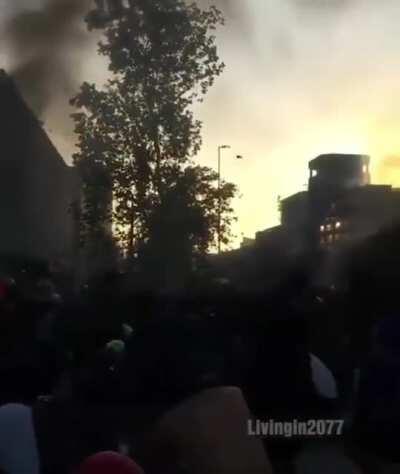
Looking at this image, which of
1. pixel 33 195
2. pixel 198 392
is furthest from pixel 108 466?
pixel 33 195

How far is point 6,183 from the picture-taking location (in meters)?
3.33

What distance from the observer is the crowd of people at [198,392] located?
252cm

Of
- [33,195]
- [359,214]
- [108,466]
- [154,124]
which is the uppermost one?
[154,124]

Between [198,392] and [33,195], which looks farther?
[33,195]

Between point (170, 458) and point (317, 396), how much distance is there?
46 centimetres

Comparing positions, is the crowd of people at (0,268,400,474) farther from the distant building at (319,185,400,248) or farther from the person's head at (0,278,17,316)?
the distant building at (319,185,400,248)

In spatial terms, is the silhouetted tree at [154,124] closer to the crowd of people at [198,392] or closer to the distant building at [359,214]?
the crowd of people at [198,392]

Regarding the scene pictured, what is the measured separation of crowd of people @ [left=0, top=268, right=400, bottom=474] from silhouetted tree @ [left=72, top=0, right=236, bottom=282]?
0.22 metres

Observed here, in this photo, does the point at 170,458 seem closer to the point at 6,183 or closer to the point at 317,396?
the point at 317,396

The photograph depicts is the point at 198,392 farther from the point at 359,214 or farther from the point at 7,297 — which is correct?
the point at 359,214

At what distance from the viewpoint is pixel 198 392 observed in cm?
258

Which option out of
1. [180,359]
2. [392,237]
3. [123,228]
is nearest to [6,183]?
[123,228]

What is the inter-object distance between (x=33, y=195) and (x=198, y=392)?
3.77ft

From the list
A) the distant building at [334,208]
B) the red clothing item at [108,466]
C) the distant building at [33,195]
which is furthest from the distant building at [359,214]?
the red clothing item at [108,466]
